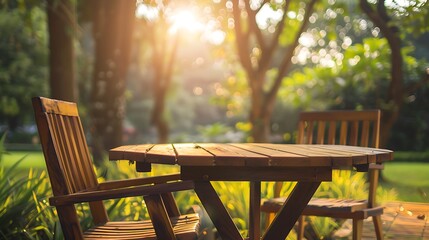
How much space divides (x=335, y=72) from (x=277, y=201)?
632 cm

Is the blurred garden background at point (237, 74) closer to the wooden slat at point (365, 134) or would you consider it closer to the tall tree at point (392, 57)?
the tall tree at point (392, 57)

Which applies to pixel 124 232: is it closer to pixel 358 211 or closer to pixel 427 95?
pixel 358 211

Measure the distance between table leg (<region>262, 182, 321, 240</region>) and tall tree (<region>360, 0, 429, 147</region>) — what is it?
490 centimetres

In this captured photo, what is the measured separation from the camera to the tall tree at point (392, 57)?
802cm

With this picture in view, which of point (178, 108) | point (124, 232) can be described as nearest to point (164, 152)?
point (124, 232)

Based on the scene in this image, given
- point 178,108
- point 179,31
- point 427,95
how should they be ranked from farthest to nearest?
1. point 178,108
2. point 179,31
3. point 427,95

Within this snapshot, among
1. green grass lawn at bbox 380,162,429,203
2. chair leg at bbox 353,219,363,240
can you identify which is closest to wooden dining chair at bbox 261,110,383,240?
chair leg at bbox 353,219,363,240

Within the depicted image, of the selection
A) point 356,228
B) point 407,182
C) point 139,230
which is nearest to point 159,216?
point 139,230

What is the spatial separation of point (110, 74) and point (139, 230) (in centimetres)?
594

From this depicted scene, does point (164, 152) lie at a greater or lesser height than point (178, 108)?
greater

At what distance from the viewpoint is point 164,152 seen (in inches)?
114

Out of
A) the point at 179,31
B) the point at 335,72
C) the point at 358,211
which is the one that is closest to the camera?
the point at 358,211

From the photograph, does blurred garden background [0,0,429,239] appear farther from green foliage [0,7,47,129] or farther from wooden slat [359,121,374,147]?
green foliage [0,7,47,129]


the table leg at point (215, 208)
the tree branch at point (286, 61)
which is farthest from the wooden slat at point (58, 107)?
the tree branch at point (286, 61)
